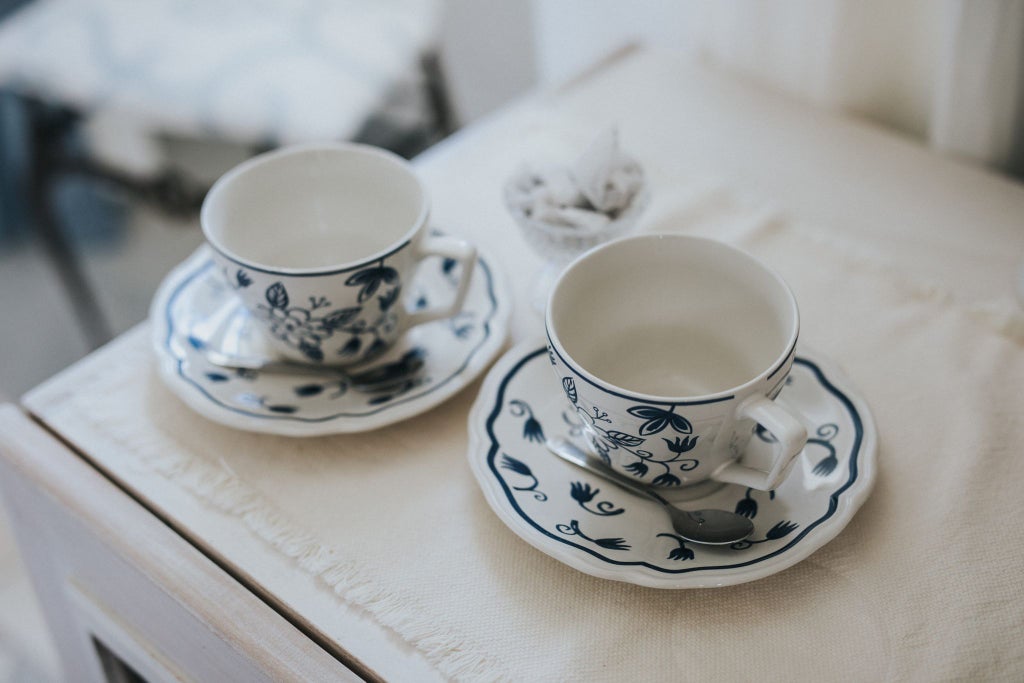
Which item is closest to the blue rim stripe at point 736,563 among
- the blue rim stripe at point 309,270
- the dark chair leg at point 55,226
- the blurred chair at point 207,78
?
the blue rim stripe at point 309,270

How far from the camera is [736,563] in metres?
0.44

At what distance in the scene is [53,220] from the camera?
160cm

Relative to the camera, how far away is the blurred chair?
1234mm

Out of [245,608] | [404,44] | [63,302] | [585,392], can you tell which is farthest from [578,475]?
[63,302]

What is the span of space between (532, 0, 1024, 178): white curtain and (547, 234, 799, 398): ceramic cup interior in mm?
377

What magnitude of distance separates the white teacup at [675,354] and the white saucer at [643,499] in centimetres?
2

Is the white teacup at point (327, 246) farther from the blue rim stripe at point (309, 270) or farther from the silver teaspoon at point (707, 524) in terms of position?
the silver teaspoon at point (707, 524)

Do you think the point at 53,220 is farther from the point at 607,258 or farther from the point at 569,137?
the point at 607,258

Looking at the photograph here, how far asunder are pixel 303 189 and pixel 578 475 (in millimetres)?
282

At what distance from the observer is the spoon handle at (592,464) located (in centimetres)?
48

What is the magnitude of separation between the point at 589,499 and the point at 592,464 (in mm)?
20

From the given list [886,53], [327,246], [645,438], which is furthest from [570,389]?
[886,53]

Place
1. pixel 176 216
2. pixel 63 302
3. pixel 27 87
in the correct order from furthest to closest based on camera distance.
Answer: pixel 63 302
pixel 176 216
pixel 27 87

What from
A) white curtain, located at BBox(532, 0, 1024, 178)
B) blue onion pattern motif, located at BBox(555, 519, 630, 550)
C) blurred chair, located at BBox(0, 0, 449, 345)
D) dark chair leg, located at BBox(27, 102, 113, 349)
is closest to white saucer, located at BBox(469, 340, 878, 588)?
blue onion pattern motif, located at BBox(555, 519, 630, 550)
